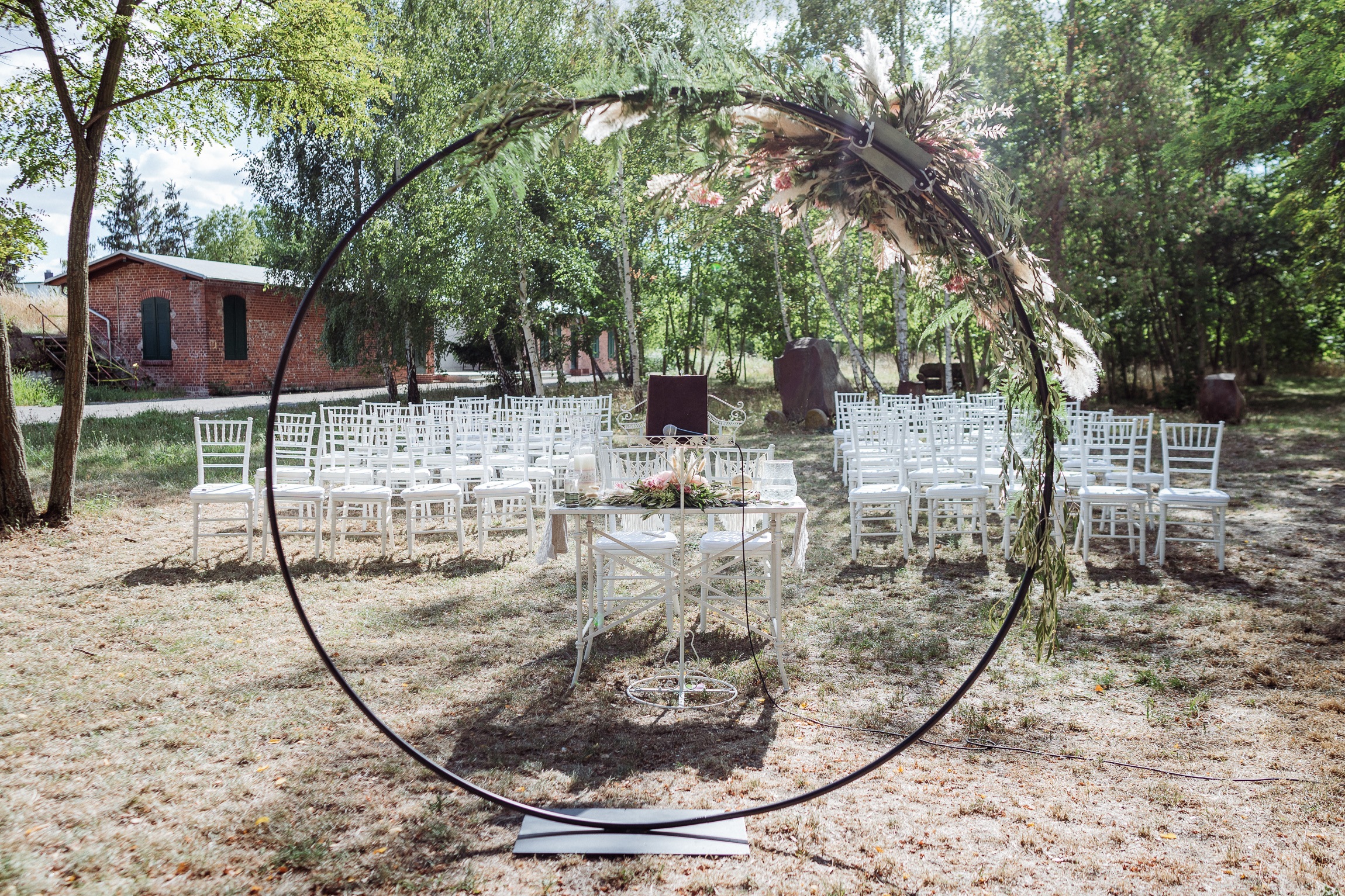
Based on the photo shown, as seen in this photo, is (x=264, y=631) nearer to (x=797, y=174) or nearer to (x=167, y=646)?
(x=167, y=646)

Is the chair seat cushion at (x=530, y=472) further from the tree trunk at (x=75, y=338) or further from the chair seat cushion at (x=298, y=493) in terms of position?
the tree trunk at (x=75, y=338)

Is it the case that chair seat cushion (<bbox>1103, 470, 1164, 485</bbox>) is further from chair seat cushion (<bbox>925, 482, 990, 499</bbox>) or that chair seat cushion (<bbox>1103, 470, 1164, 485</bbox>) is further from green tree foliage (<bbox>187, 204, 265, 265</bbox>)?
green tree foliage (<bbox>187, 204, 265, 265</bbox>)

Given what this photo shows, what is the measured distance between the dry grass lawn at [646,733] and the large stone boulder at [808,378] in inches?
363

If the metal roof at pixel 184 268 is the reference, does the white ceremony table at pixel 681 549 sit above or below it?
below

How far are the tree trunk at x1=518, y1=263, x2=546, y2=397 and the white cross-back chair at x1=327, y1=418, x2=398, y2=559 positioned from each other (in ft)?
23.2

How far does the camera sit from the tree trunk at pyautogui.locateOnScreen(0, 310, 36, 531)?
7.11 meters

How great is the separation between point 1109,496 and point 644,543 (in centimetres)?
394

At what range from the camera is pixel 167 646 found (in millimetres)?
4746

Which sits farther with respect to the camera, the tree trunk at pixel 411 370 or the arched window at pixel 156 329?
the arched window at pixel 156 329

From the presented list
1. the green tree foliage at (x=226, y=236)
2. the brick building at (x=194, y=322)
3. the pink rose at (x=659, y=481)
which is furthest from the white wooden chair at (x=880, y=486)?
the green tree foliage at (x=226, y=236)

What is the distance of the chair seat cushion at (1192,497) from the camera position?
5.92 metres

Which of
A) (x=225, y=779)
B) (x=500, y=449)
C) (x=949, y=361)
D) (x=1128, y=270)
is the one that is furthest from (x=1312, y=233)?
(x=225, y=779)

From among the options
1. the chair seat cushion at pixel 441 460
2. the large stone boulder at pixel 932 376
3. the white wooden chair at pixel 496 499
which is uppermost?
the large stone boulder at pixel 932 376

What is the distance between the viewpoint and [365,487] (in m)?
7.02
